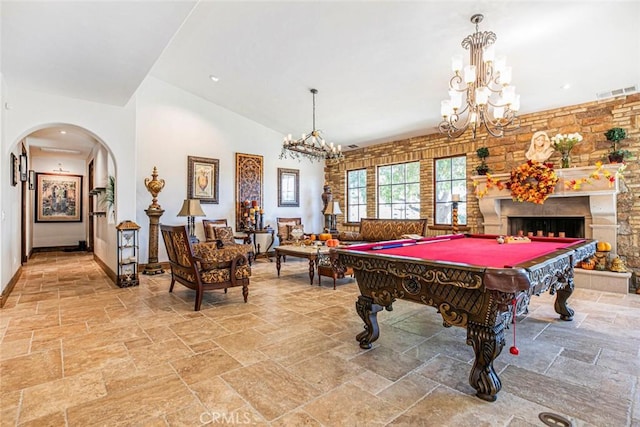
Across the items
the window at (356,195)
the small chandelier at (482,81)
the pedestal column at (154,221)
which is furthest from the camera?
the window at (356,195)

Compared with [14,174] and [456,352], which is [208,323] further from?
[14,174]

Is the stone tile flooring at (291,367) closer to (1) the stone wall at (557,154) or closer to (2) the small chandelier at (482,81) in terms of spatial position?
(1) the stone wall at (557,154)

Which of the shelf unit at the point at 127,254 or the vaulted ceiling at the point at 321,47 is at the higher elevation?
the vaulted ceiling at the point at 321,47

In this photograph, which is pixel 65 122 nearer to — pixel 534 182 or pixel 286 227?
pixel 286 227

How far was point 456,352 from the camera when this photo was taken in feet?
8.37

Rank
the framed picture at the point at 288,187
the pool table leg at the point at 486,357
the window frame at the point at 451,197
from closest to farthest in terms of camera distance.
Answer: the pool table leg at the point at 486,357 → the window frame at the point at 451,197 → the framed picture at the point at 288,187

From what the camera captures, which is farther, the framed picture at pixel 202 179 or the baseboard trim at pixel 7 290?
the framed picture at pixel 202 179

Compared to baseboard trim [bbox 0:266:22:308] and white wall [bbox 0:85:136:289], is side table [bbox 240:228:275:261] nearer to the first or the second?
white wall [bbox 0:85:136:289]

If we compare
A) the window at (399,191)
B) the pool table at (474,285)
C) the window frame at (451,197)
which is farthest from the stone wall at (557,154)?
the pool table at (474,285)

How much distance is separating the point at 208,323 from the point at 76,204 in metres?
8.84

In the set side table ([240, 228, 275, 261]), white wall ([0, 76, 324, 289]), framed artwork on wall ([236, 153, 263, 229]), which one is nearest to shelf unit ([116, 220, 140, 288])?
white wall ([0, 76, 324, 289])

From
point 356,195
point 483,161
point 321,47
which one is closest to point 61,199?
point 356,195

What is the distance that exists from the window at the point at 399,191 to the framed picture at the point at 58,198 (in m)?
8.88

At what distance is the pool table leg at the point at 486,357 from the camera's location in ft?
6.19
